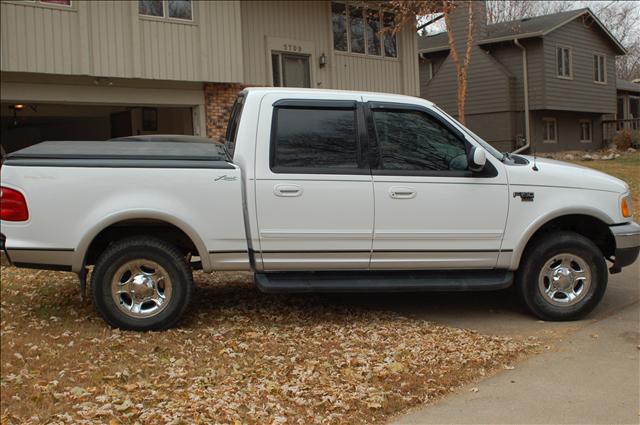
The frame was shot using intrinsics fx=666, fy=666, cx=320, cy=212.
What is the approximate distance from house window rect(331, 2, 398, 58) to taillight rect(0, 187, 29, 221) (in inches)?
564

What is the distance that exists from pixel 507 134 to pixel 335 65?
14.1 meters

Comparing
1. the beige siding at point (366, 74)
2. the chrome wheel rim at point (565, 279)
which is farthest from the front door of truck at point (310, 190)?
the beige siding at point (366, 74)

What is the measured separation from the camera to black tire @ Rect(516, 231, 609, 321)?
Answer: 598 centimetres

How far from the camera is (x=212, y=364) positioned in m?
4.89

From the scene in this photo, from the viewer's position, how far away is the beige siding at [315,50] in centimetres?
1700

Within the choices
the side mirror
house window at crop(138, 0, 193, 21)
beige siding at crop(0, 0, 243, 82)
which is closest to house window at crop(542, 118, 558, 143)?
beige siding at crop(0, 0, 243, 82)

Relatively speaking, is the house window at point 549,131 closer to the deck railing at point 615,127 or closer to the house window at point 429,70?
the deck railing at point 615,127

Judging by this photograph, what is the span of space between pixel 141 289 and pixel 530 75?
27172 millimetres

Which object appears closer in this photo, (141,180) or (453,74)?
(141,180)

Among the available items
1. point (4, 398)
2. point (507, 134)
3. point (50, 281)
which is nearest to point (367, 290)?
point (4, 398)

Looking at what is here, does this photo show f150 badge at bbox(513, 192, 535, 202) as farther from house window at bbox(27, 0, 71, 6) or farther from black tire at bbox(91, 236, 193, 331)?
house window at bbox(27, 0, 71, 6)

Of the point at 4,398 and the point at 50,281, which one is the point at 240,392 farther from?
the point at 50,281

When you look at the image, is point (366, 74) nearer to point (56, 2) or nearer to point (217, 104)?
point (217, 104)

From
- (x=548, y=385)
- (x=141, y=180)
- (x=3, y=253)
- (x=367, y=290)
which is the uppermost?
(x=141, y=180)
